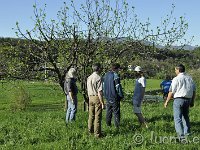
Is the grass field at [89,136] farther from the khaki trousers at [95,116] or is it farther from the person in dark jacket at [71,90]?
the person in dark jacket at [71,90]

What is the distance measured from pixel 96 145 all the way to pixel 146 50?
897cm

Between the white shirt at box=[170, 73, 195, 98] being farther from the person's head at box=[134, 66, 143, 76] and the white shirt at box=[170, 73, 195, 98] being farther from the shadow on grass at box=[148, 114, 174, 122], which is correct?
the shadow on grass at box=[148, 114, 174, 122]

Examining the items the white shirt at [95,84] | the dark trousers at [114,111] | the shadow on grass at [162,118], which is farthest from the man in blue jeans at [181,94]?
the shadow on grass at [162,118]

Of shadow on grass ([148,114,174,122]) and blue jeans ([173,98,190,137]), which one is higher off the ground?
blue jeans ([173,98,190,137])

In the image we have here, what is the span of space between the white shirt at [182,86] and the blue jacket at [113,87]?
1555mm

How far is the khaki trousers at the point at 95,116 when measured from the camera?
9.16 meters

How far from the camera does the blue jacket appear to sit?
33.6 feet

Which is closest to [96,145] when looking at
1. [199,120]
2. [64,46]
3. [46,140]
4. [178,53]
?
[46,140]

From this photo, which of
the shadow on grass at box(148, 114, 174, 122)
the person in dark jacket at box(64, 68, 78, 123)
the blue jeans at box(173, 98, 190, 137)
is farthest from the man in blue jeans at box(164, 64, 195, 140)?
the person in dark jacket at box(64, 68, 78, 123)

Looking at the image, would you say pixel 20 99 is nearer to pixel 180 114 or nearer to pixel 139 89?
pixel 139 89

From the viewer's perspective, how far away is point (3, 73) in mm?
16031

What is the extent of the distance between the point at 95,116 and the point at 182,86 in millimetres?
2228

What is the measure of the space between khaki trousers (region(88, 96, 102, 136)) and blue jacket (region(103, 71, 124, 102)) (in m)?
1.00

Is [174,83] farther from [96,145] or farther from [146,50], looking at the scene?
[146,50]
